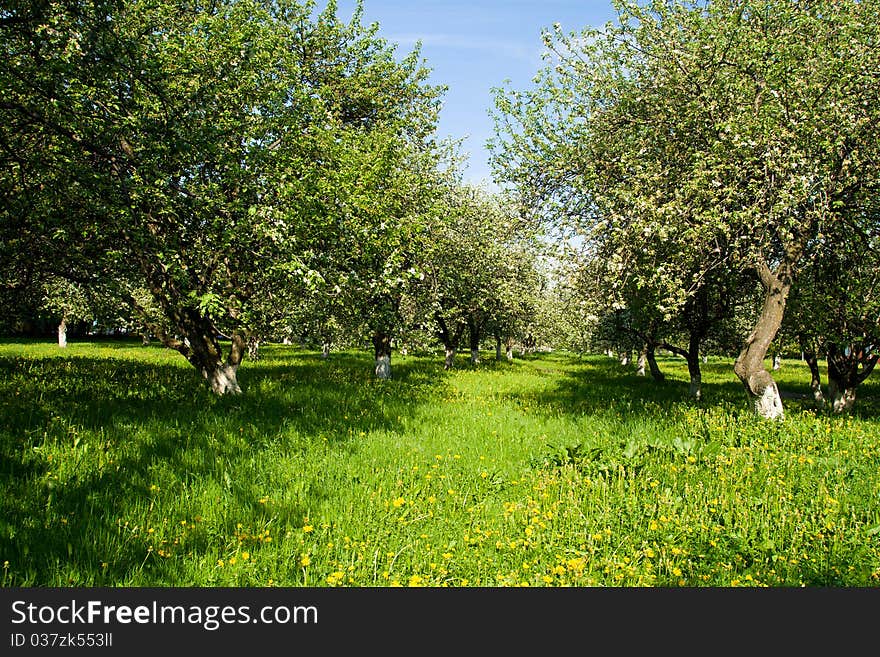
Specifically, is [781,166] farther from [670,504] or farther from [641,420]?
[670,504]

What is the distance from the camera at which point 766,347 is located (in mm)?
11867

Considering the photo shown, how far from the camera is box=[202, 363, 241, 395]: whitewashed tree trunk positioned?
44.5 feet

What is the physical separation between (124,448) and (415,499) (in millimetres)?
4729

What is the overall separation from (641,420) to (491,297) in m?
15.9

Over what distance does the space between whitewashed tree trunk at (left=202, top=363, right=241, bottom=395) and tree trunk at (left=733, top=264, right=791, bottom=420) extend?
13.3 metres

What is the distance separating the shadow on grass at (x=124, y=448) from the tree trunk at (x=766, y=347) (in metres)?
8.84

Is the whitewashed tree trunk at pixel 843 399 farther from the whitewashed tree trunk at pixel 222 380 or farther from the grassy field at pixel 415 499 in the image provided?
the whitewashed tree trunk at pixel 222 380

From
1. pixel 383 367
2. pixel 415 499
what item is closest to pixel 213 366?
pixel 415 499

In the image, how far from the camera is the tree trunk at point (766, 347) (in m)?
11.9

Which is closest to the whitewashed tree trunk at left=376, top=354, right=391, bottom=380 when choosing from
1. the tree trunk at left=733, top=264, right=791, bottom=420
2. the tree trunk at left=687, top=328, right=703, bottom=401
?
the tree trunk at left=687, top=328, right=703, bottom=401

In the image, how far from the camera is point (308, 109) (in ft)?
39.3

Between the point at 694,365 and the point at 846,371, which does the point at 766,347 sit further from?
the point at 694,365

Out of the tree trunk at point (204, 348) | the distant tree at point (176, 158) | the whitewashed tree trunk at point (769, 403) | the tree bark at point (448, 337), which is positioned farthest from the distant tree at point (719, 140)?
the tree bark at point (448, 337)

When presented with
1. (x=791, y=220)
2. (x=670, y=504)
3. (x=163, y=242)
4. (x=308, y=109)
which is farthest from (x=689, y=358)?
(x=163, y=242)
